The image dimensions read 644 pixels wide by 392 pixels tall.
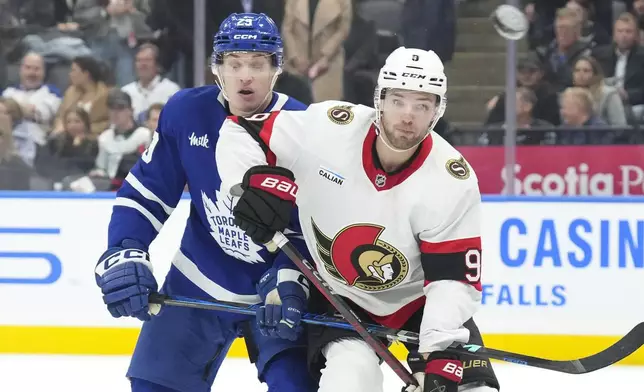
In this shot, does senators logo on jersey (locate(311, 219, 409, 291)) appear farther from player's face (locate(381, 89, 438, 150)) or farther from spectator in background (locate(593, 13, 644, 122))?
spectator in background (locate(593, 13, 644, 122))

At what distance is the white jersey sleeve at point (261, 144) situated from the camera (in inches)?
98.4

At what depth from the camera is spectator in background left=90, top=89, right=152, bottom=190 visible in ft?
15.4

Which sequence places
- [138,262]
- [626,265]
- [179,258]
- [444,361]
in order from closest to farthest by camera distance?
1. [444,361]
2. [138,262]
3. [179,258]
4. [626,265]

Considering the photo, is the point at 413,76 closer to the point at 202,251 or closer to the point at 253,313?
the point at 253,313

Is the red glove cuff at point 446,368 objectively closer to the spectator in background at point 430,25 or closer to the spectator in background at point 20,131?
the spectator in background at point 430,25

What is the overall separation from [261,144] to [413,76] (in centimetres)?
37

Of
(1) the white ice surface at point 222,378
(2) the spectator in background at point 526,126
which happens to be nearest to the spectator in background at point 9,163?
(1) the white ice surface at point 222,378

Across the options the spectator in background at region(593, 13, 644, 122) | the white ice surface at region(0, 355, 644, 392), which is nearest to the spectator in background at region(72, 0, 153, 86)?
the white ice surface at region(0, 355, 644, 392)

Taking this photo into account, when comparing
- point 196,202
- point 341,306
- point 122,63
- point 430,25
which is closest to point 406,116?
point 341,306

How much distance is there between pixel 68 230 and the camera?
4488 mm

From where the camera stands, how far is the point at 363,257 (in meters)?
2.49

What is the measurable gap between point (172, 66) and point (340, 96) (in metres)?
0.71

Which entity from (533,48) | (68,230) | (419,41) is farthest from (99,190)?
(533,48)

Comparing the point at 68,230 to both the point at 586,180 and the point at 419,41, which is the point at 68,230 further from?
the point at 586,180
